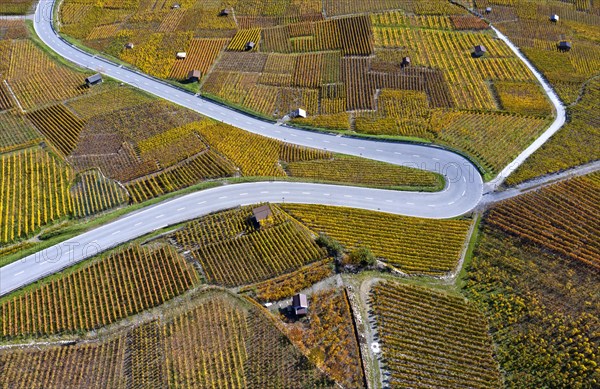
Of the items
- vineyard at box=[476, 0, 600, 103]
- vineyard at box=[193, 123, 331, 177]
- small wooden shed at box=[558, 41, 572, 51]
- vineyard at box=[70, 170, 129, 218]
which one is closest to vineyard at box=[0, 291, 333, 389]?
vineyard at box=[70, 170, 129, 218]

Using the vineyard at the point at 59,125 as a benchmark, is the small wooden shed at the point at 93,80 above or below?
above

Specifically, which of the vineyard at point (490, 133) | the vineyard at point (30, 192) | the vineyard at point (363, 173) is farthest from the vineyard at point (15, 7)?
the vineyard at point (490, 133)

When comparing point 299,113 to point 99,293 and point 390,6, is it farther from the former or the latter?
point 390,6

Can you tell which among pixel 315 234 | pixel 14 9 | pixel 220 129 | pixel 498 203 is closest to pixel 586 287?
pixel 498 203

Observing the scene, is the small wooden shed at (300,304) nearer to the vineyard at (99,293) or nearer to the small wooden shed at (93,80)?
the vineyard at (99,293)

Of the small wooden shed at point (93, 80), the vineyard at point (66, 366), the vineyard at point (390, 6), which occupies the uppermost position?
the vineyard at point (390, 6)

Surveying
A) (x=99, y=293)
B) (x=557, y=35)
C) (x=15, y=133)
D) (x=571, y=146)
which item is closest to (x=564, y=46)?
(x=557, y=35)

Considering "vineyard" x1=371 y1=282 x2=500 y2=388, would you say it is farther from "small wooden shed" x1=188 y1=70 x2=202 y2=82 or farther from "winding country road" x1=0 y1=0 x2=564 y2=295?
"small wooden shed" x1=188 y1=70 x2=202 y2=82
